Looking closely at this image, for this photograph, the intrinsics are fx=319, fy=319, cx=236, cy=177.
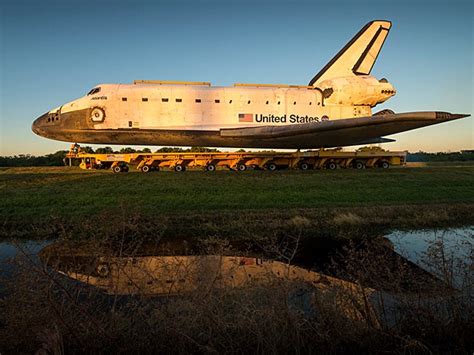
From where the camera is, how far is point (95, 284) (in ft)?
9.30

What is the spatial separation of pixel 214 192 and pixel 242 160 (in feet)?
18.8

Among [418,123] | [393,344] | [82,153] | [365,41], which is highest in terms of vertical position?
[365,41]

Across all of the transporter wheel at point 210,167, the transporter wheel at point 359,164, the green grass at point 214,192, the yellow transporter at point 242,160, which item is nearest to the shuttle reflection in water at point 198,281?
the green grass at point 214,192

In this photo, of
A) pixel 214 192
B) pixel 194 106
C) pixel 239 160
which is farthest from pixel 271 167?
pixel 214 192

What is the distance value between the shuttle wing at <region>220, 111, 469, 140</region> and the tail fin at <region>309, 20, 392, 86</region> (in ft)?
10.7

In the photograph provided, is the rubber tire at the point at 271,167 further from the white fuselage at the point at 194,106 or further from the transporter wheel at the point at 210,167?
the transporter wheel at the point at 210,167

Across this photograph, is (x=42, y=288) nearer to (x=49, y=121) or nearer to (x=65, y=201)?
(x=65, y=201)

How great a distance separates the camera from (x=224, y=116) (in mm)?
13836

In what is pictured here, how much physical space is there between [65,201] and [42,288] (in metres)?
6.68

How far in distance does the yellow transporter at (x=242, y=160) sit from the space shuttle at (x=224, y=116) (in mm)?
567

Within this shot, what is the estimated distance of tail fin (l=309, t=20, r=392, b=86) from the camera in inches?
604

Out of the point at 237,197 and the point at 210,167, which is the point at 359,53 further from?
the point at 237,197

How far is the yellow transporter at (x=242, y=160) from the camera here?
14242mm

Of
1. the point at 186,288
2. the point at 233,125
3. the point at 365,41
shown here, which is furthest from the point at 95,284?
the point at 365,41
